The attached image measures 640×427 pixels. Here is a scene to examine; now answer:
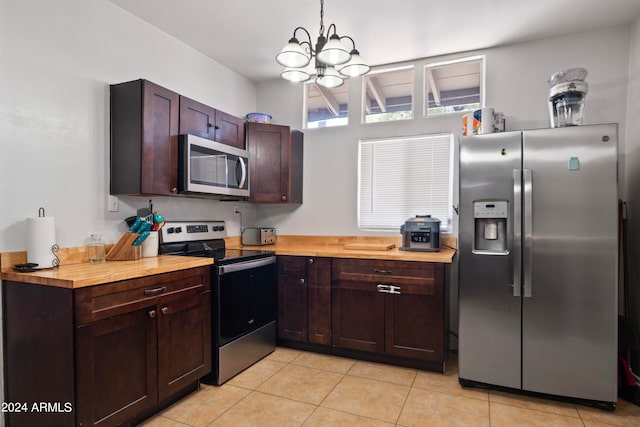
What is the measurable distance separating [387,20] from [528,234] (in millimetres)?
1833

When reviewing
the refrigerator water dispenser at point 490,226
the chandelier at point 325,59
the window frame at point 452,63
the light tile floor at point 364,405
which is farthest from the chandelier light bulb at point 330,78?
the light tile floor at point 364,405

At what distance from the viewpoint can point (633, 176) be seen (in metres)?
2.55

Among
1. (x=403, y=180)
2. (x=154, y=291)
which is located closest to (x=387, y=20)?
(x=403, y=180)

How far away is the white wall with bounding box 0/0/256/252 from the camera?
1932 millimetres

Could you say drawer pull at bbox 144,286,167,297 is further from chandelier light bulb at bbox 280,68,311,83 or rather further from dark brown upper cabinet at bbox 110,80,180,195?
chandelier light bulb at bbox 280,68,311,83

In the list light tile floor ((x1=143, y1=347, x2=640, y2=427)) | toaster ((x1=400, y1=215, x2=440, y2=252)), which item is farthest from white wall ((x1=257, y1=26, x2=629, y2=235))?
light tile floor ((x1=143, y1=347, x2=640, y2=427))

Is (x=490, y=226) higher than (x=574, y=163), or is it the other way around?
(x=574, y=163)

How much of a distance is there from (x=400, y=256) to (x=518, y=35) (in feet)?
6.66

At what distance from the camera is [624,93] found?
270 centimetres

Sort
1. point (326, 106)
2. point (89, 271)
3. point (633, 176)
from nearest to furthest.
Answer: point (89, 271) < point (633, 176) < point (326, 106)

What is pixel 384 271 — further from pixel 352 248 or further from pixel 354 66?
pixel 354 66

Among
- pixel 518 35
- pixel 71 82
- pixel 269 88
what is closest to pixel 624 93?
pixel 518 35

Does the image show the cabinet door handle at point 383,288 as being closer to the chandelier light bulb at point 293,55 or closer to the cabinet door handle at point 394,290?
the cabinet door handle at point 394,290

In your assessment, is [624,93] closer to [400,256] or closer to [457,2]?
[457,2]
